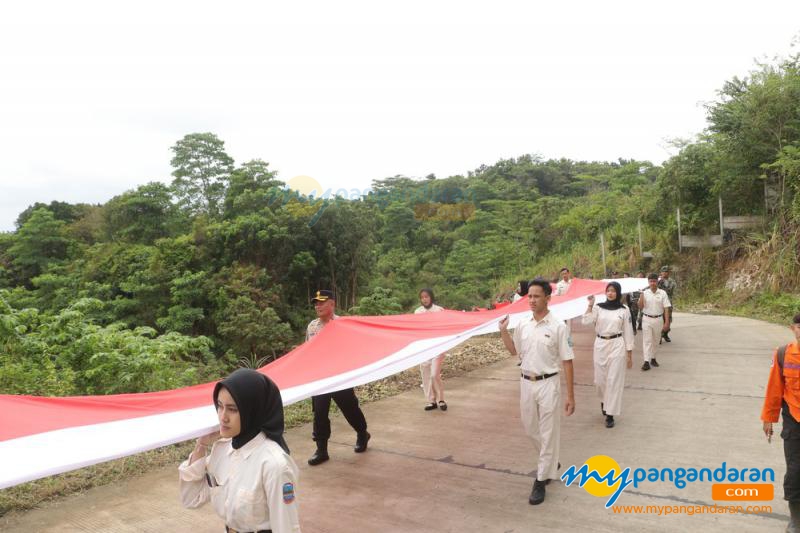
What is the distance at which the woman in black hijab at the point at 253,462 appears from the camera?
6.99 feet

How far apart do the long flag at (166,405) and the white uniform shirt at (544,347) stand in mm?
833

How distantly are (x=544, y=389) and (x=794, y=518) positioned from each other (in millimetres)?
1725

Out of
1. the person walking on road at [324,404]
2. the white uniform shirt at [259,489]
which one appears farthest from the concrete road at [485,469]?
the white uniform shirt at [259,489]

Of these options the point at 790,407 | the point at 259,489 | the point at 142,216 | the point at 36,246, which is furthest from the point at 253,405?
the point at 36,246

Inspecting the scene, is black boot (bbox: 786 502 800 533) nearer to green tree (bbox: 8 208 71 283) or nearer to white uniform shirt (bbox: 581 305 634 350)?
white uniform shirt (bbox: 581 305 634 350)

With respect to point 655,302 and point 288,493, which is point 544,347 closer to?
point 288,493

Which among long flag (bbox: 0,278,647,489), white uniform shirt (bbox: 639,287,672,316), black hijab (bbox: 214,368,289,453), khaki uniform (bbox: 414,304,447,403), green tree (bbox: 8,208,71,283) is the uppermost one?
green tree (bbox: 8,208,71,283)

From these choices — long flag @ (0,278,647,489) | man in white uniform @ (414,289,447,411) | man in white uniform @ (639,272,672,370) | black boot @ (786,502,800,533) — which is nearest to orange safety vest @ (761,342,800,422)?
black boot @ (786,502,800,533)

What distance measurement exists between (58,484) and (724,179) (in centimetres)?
1974

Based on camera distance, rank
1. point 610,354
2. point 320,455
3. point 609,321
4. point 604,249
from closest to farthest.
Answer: point 320,455, point 610,354, point 609,321, point 604,249

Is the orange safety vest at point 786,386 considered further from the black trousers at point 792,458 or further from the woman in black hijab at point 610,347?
the woman in black hijab at point 610,347

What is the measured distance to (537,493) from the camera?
4.08 m

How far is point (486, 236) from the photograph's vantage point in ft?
96.4

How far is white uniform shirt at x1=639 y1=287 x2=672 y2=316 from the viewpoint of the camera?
912cm
